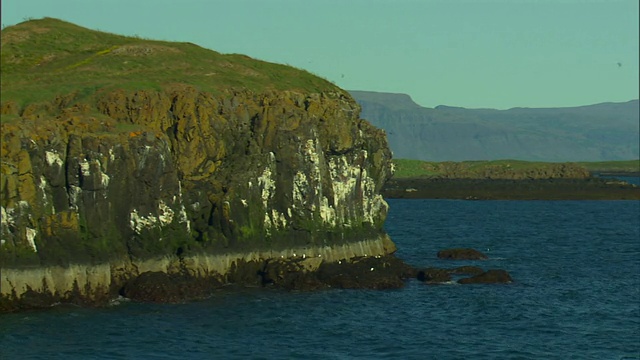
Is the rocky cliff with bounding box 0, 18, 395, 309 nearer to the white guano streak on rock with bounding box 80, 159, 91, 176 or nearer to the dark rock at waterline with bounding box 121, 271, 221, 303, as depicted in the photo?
the white guano streak on rock with bounding box 80, 159, 91, 176

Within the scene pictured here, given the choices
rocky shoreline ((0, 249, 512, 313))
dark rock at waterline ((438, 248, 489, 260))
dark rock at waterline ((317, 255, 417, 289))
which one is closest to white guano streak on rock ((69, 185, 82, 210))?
rocky shoreline ((0, 249, 512, 313))

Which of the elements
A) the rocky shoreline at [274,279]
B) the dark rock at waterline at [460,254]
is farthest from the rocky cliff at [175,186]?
the dark rock at waterline at [460,254]

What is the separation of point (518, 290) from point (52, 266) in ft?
102

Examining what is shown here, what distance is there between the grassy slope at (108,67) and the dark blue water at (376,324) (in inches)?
719

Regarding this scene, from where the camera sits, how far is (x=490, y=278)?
78.1 metres

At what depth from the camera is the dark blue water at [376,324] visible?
177 ft

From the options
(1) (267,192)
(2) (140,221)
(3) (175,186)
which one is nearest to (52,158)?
(2) (140,221)

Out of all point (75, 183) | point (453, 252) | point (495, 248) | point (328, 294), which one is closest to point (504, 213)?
point (495, 248)

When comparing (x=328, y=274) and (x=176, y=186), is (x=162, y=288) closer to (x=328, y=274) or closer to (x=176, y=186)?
(x=176, y=186)

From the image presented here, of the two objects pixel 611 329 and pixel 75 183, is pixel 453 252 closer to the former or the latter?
pixel 611 329

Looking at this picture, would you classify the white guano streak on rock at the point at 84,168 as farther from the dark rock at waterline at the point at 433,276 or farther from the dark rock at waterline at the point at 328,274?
the dark rock at waterline at the point at 433,276

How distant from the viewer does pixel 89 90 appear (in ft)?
247

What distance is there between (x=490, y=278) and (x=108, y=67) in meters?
32.5

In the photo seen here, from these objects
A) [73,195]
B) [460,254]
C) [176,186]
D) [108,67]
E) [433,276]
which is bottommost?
[460,254]
